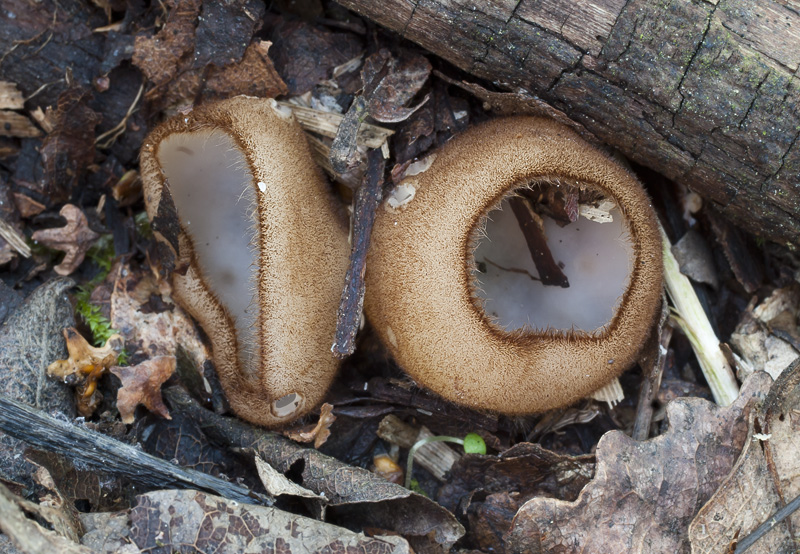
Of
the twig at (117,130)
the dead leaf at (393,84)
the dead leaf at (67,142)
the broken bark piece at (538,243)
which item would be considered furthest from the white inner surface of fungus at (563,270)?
the dead leaf at (67,142)

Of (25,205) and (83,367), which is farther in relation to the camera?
(25,205)

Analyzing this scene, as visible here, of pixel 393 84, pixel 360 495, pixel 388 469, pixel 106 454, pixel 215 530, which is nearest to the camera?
pixel 215 530

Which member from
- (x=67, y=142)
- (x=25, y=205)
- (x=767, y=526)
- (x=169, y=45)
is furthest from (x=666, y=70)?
(x=25, y=205)

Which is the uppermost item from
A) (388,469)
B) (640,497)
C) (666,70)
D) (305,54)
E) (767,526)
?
(666,70)

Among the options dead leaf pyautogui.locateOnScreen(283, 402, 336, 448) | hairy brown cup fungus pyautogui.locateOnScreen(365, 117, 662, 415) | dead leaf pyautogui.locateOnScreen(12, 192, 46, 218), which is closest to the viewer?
hairy brown cup fungus pyautogui.locateOnScreen(365, 117, 662, 415)

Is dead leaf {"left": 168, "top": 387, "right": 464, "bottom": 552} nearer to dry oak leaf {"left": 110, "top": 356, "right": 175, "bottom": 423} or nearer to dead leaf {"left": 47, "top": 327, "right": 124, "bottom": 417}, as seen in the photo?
dry oak leaf {"left": 110, "top": 356, "right": 175, "bottom": 423}

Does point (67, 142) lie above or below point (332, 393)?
above

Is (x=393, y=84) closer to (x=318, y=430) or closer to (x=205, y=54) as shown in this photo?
(x=205, y=54)

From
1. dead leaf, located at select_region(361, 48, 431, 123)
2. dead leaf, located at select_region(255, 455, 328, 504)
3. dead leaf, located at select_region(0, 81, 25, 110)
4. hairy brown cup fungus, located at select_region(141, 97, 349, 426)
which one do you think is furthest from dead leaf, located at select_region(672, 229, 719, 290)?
dead leaf, located at select_region(0, 81, 25, 110)
